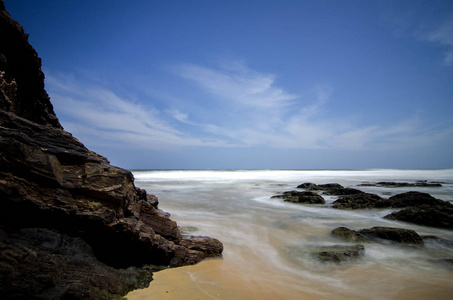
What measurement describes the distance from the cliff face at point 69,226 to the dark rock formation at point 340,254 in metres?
2.18

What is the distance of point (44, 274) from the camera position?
7.83 feet

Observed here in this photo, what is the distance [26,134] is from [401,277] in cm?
668

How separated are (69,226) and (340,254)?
4.92 m

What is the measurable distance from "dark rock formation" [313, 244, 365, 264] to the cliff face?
218cm

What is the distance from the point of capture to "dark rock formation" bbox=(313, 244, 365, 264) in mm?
4590

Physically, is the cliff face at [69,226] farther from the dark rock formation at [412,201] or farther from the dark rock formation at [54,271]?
the dark rock formation at [412,201]

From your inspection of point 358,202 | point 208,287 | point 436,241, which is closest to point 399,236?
point 436,241

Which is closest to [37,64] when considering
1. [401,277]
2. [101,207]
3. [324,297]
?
[101,207]

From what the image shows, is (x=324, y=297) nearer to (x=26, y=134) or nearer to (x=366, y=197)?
(x=26, y=134)

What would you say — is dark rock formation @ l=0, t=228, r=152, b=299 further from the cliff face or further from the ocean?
the ocean

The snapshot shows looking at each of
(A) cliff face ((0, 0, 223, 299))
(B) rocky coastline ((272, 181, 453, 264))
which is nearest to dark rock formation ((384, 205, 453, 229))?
(B) rocky coastline ((272, 181, 453, 264))

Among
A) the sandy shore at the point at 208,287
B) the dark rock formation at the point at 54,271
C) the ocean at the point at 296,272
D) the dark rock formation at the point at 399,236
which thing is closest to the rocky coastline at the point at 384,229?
the dark rock formation at the point at 399,236

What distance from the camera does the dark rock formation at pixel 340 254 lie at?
15.1ft

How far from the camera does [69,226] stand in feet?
10.6
